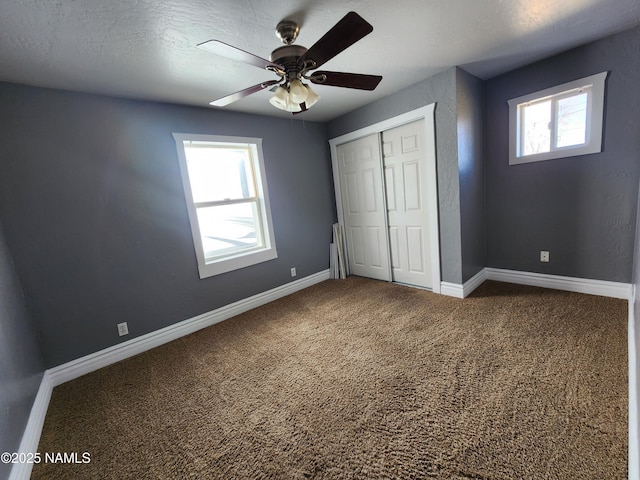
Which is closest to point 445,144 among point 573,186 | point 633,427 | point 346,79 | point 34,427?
point 573,186

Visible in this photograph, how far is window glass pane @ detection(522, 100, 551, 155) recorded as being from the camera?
2.74m

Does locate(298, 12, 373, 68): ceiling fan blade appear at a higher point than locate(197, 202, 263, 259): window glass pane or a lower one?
higher

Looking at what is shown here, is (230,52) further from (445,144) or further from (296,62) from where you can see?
(445,144)

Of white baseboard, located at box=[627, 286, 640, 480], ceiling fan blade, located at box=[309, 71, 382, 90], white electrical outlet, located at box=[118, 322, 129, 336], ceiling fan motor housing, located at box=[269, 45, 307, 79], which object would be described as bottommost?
white baseboard, located at box=[627, 286, 640, 480]

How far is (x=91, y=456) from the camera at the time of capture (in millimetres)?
1470

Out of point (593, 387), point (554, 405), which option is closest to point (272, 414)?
point (554, 405)

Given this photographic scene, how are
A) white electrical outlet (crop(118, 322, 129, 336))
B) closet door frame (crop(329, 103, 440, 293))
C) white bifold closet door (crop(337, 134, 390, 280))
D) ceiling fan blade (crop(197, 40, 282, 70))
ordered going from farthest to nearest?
1. white bifold closet door (crop(337, 134, 390, 280))
2. closet door frame (crop(329, 103, 440, 293))
3. white electrical outlet (crop(118, 322, 129, 336))
4. ceiling fan blade (crop(197, 40, 282, 70))

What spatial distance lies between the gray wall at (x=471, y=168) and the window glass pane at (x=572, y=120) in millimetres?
696

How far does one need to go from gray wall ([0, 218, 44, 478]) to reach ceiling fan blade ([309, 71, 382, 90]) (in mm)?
2419

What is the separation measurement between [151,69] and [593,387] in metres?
3.68

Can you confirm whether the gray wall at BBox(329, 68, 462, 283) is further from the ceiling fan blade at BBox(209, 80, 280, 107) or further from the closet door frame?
the ceiling fan blade at BBox(209, 80, 280, 107)

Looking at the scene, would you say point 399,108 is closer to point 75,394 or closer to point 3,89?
point 3,89

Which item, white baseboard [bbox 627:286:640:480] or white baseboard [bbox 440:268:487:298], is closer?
white baseboard [bbox 627:286:640:480]

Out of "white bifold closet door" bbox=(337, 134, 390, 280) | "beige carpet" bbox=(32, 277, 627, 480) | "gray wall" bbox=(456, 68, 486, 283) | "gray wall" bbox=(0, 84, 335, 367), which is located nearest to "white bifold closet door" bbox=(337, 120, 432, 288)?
"white bifold closet door" bbox=(337, 134, 390, 280)
